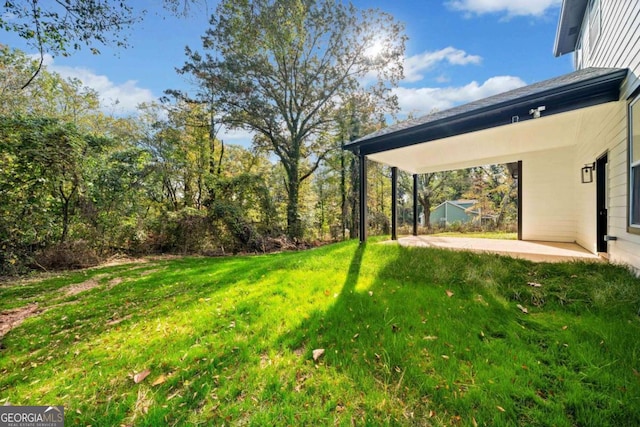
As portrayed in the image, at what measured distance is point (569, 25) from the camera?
600 centimetres

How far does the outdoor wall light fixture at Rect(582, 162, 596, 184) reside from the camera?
4.61 meters

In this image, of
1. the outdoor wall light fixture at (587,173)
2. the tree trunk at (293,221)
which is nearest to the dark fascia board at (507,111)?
the outdoor wall light fixture at (587,173)

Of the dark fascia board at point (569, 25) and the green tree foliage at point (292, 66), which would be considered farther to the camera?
the green tree foliage at point (292, 66)

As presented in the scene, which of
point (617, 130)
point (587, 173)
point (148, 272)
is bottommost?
point (148, 272)

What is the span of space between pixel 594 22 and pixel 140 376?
8.97 metres

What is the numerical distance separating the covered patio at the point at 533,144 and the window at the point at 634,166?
61cm

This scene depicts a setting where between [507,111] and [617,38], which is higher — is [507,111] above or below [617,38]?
below

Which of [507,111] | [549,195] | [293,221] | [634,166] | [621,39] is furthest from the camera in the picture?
[293,221]

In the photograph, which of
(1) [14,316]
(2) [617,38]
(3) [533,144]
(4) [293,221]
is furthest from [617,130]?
(4) [293,221]

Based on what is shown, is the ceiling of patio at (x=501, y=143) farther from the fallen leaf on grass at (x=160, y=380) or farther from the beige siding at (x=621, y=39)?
the fallen leaf on grass at (x=160, y=380)

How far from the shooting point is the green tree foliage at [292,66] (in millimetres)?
10719

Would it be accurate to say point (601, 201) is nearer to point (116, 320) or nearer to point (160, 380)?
point (160, 380)

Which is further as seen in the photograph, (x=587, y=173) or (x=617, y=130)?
A: (x=587, y=173)

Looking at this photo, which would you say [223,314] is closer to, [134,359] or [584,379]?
[134,359]
